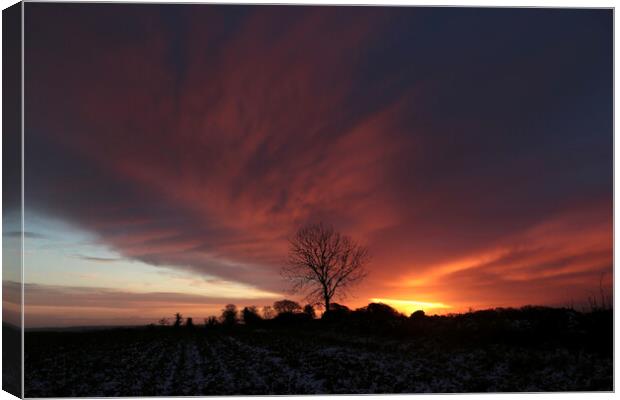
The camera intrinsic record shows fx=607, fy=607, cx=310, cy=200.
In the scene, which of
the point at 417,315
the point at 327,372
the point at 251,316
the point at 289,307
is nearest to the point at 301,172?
the point at 327,372

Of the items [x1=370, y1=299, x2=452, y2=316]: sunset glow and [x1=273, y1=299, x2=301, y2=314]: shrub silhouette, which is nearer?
[x1=370, y1=299, x2=452, y2=316]: sunset glow

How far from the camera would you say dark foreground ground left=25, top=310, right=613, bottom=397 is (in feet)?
51.6

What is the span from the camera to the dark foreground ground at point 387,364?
15719 millimetres

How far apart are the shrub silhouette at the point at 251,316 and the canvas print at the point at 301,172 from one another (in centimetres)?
1510

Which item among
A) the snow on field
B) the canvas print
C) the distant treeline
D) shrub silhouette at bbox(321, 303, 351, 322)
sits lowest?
the snow on field

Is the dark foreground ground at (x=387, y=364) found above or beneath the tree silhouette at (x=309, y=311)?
beneath

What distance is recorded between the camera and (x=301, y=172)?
64.0 feet

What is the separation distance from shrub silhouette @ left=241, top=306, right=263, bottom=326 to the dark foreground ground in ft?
41.7

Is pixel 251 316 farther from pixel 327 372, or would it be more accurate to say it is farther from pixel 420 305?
pixel 327 372

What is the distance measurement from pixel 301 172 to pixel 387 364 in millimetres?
6480

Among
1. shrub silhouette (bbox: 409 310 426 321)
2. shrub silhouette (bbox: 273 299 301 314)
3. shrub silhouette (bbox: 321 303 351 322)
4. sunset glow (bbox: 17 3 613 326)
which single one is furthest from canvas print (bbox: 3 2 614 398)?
shrub silhouette (bbox: 321 303 351 322)

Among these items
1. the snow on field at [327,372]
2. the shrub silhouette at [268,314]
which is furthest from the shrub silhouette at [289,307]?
the snow on field at [327,372]

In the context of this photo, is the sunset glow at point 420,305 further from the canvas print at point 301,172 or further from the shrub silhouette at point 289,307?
the shrub silhouette at point 289,307

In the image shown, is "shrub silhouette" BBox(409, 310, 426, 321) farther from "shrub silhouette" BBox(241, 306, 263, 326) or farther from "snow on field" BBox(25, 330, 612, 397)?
"shrub silhouette" BBox(241, 306, 263, 326)
